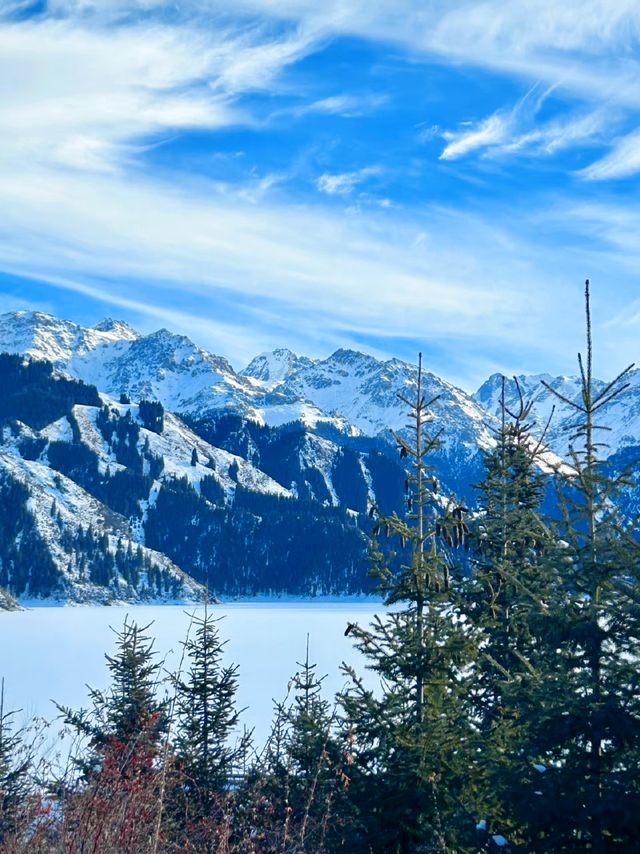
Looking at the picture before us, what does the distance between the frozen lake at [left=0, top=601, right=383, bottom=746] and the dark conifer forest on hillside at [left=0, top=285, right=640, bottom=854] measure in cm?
660

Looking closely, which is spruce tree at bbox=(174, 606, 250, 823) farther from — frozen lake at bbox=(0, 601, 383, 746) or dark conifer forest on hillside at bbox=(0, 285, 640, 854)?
frozen lake at bbox=(0, 601, 383, 746)

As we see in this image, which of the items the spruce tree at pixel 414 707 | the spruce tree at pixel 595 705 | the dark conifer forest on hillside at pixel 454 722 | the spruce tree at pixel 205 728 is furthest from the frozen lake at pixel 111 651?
the spruce tree at pixel 595 705

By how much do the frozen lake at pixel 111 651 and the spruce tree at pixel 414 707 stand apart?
7.97 meters

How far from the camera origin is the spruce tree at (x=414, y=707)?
13.6m

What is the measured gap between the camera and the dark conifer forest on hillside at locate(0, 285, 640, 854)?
991cm

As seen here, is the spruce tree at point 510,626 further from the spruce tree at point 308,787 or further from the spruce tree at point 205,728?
the spruce tree at point 205,728

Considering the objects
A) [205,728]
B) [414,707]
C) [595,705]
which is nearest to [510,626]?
[414,707]

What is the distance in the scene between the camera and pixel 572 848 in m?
10.0

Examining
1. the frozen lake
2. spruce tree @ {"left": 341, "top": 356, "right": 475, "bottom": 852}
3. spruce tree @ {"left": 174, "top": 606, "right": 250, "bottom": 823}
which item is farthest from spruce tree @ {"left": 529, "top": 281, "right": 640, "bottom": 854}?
the frozen lake

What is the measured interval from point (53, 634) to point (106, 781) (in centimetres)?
12676

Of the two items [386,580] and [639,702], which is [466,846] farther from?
[386,580]

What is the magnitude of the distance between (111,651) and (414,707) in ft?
308

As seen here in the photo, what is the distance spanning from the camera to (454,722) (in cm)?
1399

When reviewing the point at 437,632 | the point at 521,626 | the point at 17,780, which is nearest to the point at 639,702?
the point at 437,632
